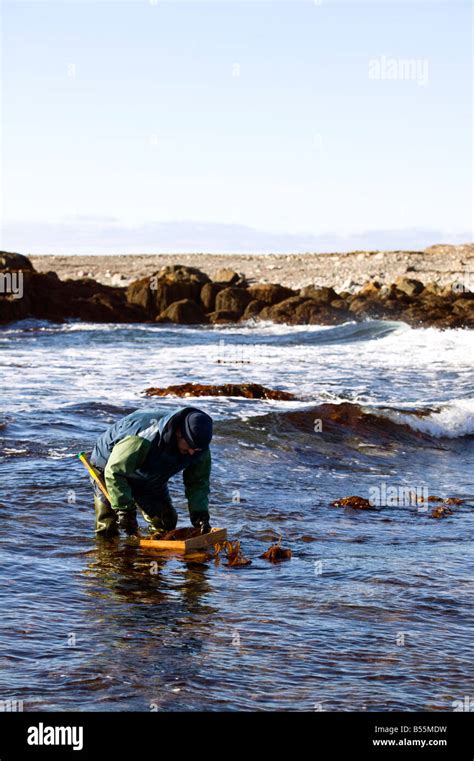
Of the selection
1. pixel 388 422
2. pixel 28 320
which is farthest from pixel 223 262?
pixel 388 422

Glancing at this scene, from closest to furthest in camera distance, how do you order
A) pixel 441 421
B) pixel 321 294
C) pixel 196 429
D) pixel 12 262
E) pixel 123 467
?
pixel 196 429
pixel 123 467
pixel 441 421
pixel 12 262
pixel 321 294

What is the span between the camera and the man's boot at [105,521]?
8.72 m

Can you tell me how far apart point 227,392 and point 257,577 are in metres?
10.8

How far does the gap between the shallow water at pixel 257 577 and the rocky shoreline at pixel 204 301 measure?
25101mm

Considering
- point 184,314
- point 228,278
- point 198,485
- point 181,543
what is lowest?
point 181,543

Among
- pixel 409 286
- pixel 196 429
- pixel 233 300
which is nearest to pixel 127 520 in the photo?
pixel 196 429

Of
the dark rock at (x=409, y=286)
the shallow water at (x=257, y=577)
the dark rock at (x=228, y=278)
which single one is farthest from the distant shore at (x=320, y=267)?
the shallow water at (x=257, y=577)

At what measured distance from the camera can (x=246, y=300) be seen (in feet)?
157

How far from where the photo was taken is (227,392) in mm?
18688

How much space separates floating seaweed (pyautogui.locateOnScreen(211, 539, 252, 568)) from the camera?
828 centimetres

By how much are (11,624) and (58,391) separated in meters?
12.4

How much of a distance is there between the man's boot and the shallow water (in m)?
0.13

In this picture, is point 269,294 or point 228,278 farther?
point 228,278

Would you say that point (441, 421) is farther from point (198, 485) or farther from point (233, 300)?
point (233, 300)
